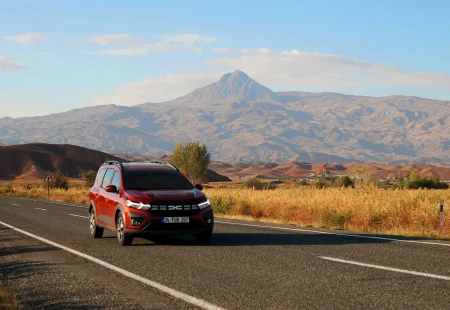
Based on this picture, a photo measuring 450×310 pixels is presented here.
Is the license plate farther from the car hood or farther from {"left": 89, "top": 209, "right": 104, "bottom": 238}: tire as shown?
{"left": 89, "top": 209, "right": 104, "bottom": 238}: tire

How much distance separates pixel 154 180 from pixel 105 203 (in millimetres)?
1260

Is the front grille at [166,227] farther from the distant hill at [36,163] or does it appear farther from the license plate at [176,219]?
the distant hill at [36,163]

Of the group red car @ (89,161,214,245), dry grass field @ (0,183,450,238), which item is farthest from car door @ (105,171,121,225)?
dry grass field @ (0,183,450,238)

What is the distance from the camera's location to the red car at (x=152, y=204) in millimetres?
12562

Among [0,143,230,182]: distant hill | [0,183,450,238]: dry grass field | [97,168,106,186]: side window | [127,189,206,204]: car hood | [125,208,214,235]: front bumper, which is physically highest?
[97,168,106,186]: side window

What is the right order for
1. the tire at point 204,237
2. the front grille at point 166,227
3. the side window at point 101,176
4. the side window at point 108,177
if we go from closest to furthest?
the front grille at point 166,227
the tire at point 204,237
the side window at point 108,177
the side window at point 101,176

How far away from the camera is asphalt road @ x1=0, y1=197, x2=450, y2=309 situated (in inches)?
293

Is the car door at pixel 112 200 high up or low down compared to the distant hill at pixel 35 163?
up

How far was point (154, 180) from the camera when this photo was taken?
1398 centimetres

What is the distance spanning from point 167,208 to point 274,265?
3221mm

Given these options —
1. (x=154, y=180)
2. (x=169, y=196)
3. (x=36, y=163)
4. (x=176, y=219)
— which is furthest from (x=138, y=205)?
(x=36, y=163)

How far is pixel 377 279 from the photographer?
8648mm

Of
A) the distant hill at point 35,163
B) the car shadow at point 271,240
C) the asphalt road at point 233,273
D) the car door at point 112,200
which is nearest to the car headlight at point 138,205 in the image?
the car door at point 112,200

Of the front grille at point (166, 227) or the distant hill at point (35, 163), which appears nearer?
the front grille at point (166, 227)
